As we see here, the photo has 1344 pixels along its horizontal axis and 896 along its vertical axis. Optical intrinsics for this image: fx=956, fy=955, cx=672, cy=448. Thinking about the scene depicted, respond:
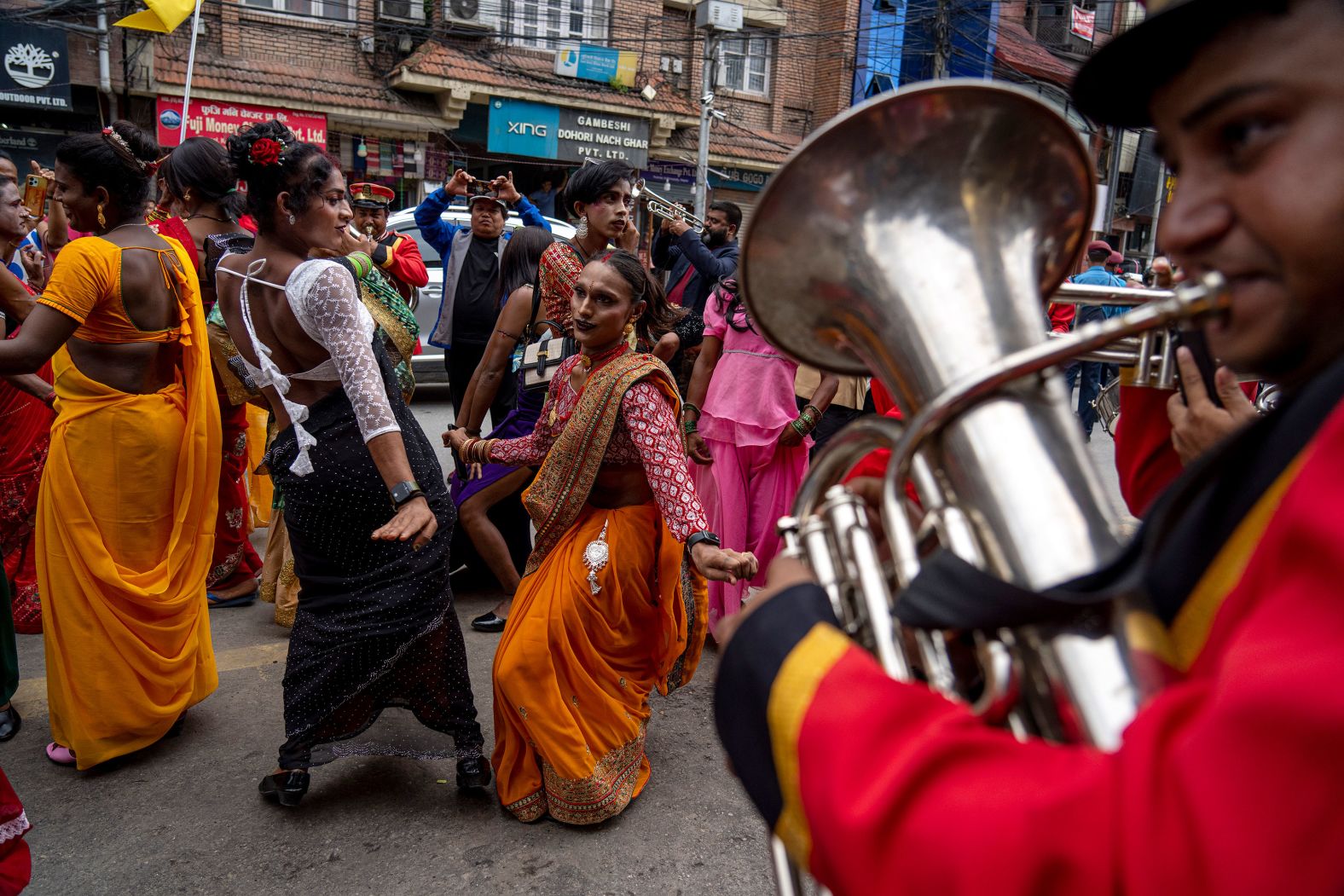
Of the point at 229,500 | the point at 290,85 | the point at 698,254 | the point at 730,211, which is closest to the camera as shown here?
the point at 229,500

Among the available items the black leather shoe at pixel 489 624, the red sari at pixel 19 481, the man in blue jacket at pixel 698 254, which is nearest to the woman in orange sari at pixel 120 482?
the black leather shoe at pixel 489 624

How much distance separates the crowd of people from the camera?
61cm

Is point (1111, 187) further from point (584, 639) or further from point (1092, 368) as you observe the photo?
point (584, 639)

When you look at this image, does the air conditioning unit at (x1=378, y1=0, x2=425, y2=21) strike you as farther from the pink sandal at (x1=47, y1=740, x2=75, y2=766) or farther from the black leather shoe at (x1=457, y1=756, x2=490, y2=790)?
the black leather shoe at (x1=457, y1=756, x2=490, y2=790)

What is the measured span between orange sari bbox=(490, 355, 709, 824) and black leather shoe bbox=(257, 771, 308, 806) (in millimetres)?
525

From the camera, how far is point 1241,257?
0.70 metres

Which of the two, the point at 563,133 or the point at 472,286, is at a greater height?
the point at 563,133

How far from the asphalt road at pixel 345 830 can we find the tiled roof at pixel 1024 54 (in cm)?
1969

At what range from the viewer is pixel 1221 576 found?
0.69 meters

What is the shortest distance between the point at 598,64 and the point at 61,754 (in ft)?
49.5

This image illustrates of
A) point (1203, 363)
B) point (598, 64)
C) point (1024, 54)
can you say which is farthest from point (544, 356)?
point (1024, 54)

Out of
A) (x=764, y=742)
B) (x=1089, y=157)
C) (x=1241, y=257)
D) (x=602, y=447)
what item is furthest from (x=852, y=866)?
(x=602, y=447)

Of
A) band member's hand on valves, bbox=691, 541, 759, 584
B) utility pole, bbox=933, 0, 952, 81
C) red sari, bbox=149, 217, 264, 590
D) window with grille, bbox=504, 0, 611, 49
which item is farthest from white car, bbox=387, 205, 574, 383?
window with grille, bbox=504, 0, 611, 49

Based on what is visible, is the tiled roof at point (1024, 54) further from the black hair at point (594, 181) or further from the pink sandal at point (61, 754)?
the pink sandal at point (61, 754)
